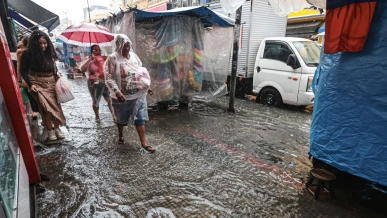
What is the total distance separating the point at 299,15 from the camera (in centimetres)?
1073

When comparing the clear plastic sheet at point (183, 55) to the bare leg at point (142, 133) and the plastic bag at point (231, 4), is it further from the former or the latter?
the bare leg at point (142, 133)

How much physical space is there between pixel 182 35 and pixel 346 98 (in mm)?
4320

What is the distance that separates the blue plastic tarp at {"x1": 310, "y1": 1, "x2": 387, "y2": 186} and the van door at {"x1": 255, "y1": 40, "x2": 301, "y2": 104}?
11.3 ft

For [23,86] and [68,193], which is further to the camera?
[23,86]

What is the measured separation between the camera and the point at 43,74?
359cm

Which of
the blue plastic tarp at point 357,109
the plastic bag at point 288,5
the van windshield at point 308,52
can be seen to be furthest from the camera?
the van windshield at point 308,52

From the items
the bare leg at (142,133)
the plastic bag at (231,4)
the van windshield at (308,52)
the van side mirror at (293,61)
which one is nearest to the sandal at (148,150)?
the bare leg at (142,133)

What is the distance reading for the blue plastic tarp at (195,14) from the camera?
4.99m

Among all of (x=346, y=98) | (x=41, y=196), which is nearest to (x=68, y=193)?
(x=41, y=196)

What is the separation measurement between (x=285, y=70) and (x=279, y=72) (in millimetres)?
191

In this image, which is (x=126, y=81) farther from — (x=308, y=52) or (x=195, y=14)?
(x=308, y=52)

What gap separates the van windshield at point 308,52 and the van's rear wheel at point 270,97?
3.98 ft

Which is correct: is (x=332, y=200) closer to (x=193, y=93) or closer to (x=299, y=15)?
(x=193, y=93)

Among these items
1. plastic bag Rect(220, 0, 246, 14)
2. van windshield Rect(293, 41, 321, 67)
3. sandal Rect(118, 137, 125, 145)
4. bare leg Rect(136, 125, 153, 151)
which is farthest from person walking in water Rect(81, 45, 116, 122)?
van windshield Rect(293, 41, 321, 67)
